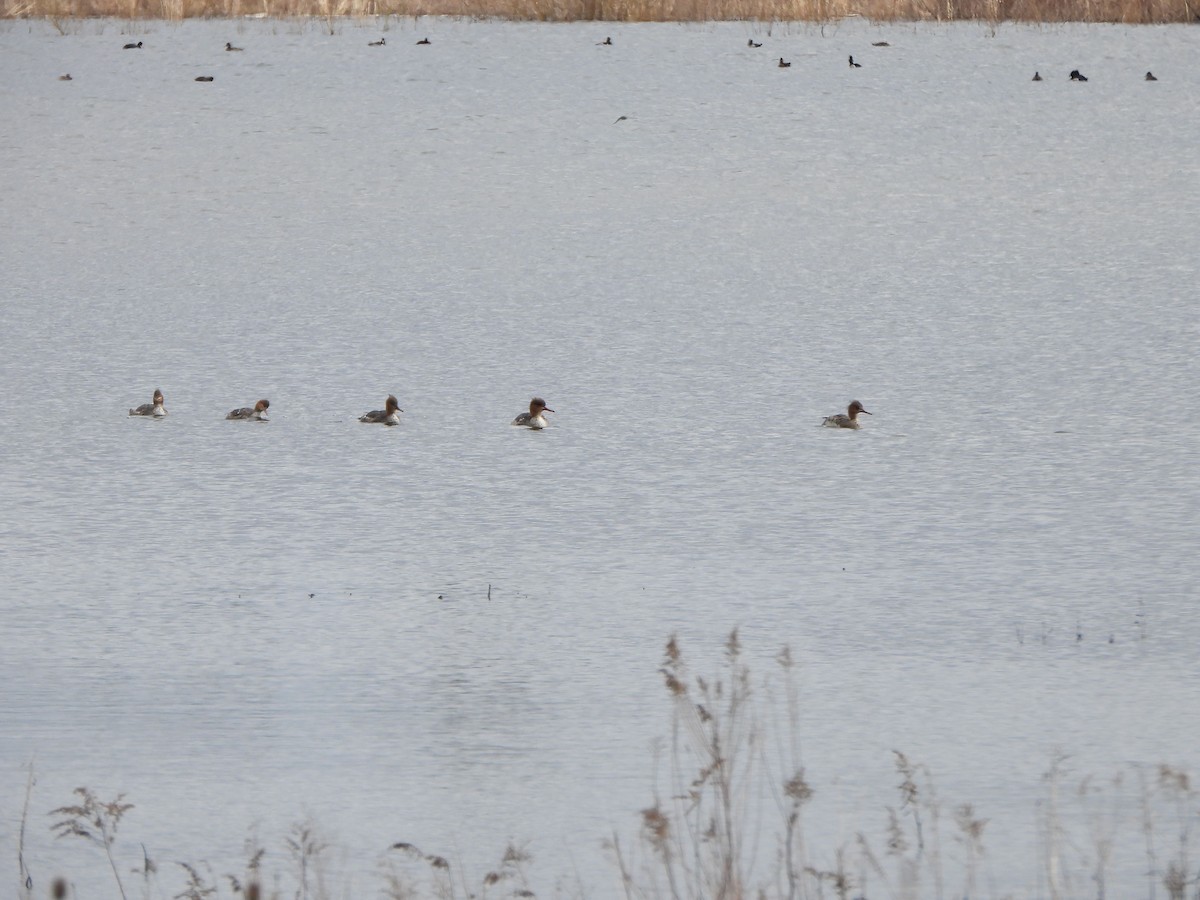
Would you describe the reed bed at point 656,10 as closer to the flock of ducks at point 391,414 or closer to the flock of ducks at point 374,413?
the flock of ducks at point 391,414

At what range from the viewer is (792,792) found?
3.32 metres

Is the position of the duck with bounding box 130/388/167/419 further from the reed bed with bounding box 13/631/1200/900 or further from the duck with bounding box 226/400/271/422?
the reed bed with bounding box 13/631/1200/900

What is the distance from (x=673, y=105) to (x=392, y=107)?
242cm

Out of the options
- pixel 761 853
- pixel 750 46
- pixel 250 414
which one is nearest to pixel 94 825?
pixel 761 853

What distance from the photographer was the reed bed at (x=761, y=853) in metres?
3.49

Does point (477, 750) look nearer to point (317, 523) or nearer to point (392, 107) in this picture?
point (317, 523)

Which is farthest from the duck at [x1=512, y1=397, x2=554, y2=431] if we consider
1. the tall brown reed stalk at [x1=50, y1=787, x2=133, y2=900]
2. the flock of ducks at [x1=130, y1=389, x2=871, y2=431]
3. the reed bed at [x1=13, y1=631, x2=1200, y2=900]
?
the tall brown reed stalk at [x1=50, y1=787, x2=133, y2=900]

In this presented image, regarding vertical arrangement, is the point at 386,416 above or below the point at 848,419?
above

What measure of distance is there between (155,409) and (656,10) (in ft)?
45.9

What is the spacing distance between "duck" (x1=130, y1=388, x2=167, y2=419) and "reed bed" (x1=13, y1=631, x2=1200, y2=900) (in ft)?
13.8

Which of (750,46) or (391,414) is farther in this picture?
(750,46)

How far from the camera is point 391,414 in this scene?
813cm

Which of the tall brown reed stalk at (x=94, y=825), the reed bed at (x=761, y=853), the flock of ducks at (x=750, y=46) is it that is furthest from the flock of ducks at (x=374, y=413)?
the flock of ducks at (x=750, y=46)

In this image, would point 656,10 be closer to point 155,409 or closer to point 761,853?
point 155,409
